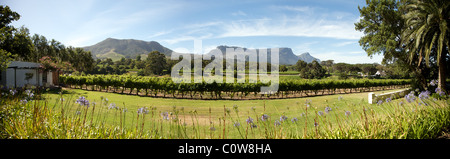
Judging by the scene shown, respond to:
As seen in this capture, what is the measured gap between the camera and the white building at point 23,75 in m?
12.8

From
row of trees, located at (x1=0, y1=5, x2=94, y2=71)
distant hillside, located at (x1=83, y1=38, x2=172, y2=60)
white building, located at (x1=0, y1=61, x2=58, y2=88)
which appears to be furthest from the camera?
distant hillside, located at (x1=83, y1=38, x2=172, y2=60)

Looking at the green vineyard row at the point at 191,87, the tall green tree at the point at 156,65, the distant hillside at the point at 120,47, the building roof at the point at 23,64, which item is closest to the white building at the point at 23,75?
the building roof at the point at 23,64

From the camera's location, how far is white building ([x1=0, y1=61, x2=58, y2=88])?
1276 cm

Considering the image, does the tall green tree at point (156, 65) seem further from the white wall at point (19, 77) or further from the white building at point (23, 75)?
the white wall at point (19, 77)

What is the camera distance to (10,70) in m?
13.0

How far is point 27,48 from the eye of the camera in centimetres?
1155

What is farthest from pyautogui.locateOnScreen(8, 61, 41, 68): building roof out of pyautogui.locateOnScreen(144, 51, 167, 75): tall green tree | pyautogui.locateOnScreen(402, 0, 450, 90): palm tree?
pyautogui.locateOnScreen(402, 0, 450, 90): palm tree

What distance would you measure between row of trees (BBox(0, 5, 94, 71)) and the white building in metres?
0.66

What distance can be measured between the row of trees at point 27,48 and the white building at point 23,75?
0.66 meters

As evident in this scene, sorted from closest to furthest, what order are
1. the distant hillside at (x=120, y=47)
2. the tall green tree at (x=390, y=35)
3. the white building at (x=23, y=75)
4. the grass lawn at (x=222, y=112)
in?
1. the grass lawn at (x=222, y=112)
2. the tall green tree at (x=390, y=35)
3. the white building at (x=23, y=75)
4. the distant hillside at (x=120, y=47)

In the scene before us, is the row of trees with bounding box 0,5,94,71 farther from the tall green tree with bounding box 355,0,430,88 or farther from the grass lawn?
the tall green tree with bounding box 355,0,430,88
